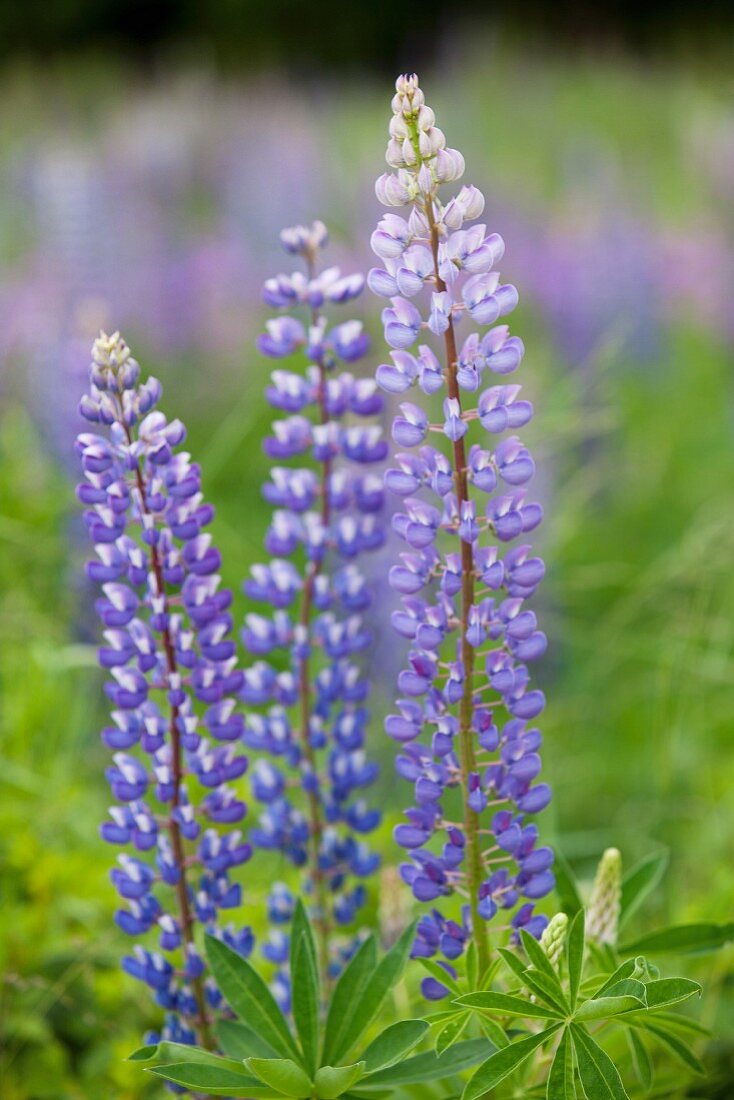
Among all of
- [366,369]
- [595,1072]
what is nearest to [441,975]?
[595,1072]

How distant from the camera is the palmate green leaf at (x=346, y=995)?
135cm

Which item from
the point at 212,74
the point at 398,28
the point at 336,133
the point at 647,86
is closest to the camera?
the point at 336,133

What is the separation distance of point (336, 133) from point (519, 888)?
8.91m

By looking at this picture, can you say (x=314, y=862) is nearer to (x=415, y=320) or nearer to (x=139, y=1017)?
(x=139, y=1017)

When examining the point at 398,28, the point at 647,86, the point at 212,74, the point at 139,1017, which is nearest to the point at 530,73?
the point at 647,86

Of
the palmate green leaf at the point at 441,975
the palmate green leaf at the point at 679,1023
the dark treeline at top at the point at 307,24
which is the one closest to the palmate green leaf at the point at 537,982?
the palmate green leaf at the point at 441,975

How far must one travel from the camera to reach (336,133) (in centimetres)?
961

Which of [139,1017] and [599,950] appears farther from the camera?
[139,1017]

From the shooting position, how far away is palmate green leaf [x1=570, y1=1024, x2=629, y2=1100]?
1199 mm

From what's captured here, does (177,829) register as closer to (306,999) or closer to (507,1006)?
(306,999)

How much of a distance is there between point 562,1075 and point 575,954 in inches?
4.3

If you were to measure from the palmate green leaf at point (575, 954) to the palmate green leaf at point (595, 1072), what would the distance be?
0.03m

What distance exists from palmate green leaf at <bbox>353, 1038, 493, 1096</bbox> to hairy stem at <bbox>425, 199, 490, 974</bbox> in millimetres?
78

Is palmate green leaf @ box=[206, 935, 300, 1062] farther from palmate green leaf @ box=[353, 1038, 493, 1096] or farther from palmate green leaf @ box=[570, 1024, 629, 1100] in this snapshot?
palmate green leaf @ box=[570, 1024, 629, 1100]
